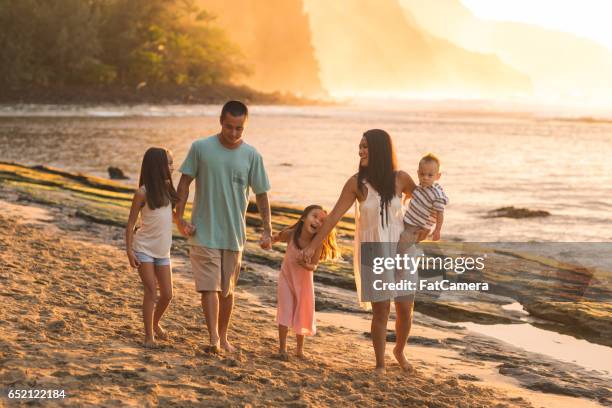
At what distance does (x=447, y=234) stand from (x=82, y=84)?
233ft

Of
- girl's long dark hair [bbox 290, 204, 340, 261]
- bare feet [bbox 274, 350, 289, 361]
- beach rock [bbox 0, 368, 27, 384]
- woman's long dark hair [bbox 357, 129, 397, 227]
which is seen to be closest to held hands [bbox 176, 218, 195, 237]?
girl's long dark hair [bbox 290, 204, 340, 261]

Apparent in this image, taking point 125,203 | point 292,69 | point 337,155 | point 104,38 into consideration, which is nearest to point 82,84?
point 104,38

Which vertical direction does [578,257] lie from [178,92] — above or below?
below

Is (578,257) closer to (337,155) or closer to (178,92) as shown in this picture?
(337,155)

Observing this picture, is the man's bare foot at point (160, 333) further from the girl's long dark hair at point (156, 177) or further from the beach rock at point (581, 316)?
the beach rock at point (581, 316)

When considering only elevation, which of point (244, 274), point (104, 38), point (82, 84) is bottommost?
point (244, 274)

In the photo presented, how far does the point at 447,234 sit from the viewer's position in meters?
15.5

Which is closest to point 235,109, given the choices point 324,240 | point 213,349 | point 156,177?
point 156,177

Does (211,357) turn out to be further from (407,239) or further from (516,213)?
(516,213)

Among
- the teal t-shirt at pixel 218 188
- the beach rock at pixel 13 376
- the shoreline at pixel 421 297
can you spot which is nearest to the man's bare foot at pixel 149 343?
the teal t-shirt at pixel 218 188

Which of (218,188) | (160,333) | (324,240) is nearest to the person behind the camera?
(218,188)

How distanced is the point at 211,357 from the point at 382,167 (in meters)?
1.72

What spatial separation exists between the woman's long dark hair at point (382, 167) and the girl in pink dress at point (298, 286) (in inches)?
20.1

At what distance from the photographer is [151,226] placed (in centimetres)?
539
